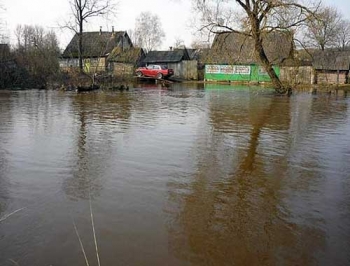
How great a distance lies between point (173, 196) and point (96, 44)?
45.5m

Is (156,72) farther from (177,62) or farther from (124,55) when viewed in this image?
(177,62)

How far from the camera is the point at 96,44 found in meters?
48.8

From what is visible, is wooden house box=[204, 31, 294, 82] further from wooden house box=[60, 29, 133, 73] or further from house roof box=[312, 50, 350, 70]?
wooden house box=[60, 29, 133, 73]

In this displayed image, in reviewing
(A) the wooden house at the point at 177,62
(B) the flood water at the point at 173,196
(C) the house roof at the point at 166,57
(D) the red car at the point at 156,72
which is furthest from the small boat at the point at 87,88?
(C) the house roof at the point at 166,57

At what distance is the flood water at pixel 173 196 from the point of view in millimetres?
4363

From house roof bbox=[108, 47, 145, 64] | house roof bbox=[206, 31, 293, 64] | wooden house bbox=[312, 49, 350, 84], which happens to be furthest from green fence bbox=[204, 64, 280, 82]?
house roof bbox=[206, 31, 293, 64]

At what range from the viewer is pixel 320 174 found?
7340 mm

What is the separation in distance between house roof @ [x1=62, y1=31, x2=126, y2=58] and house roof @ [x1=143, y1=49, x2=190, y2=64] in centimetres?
531

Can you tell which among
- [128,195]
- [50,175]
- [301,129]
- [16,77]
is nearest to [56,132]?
[50,175]

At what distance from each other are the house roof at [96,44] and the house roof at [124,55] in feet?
2.93

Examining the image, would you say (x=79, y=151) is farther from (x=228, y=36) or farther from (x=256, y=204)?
(x=228, y=36)

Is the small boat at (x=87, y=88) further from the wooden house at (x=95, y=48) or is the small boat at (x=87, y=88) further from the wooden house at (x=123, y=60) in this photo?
the wooden house at (x=123, y=60)

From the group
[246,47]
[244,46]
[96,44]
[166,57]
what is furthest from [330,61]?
[96,44]

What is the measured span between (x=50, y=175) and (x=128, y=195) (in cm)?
177
